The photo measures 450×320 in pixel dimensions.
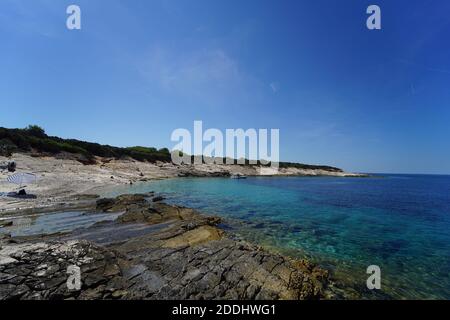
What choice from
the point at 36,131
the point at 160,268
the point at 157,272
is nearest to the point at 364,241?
the point at 160,268

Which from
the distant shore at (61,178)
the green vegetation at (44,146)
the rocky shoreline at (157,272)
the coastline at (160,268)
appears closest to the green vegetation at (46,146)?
the green vegetation at (44,146)

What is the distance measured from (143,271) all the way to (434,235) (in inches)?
967

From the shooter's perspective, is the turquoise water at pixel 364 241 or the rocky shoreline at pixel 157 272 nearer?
the rocky shoreline at pixel 157 272

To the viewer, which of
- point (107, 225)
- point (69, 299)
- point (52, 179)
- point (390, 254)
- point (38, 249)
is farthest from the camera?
point (52, 179)

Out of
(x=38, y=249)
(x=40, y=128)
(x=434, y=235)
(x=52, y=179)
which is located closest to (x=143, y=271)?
(x=38, y=249)

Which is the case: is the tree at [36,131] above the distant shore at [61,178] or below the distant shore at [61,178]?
above

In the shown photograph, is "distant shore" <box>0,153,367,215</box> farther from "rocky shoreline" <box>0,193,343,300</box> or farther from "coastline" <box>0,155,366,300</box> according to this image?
"rocky shoreline" <box>0,193,343,300</box>

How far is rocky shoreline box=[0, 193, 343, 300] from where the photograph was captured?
7.69 m

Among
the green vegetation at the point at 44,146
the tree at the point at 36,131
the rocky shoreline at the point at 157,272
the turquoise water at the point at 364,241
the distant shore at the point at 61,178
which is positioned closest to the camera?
the rocky shoreline at the point at 157,272

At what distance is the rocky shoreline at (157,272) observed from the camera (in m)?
7.69

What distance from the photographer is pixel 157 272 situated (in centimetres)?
943

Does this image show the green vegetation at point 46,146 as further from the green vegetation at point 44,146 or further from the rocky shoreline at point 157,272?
the rocky shoreline at point 157,272

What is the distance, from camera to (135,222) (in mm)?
19047

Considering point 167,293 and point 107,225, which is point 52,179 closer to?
point 107,225
